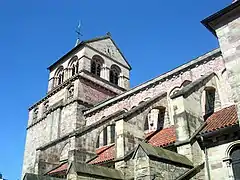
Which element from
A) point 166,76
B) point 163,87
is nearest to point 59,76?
point 163,87

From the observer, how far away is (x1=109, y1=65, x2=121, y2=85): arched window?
29562 millimetres

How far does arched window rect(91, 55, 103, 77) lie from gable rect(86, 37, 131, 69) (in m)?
0.98

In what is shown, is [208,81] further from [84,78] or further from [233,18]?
[84,78]

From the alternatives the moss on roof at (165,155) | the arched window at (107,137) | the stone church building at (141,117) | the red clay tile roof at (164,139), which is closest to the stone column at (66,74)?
the stone church building at (141,117)

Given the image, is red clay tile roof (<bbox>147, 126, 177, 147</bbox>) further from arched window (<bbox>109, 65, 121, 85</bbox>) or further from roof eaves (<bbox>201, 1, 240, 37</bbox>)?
arched window (<bbox>109, 65, 121, 85</bbox>)

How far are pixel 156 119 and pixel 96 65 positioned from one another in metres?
11.9

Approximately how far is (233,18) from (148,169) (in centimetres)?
663

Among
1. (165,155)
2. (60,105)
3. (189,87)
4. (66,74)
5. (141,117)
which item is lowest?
(165,155)

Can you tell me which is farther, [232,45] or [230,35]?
[230,35]

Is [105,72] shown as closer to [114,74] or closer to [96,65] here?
[96,65]

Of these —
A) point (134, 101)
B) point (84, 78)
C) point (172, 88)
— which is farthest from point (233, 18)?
point (84, 78)

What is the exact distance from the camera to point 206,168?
1087 centimetres

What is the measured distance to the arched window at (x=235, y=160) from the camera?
10180 mm

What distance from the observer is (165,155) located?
10422 millimetres
